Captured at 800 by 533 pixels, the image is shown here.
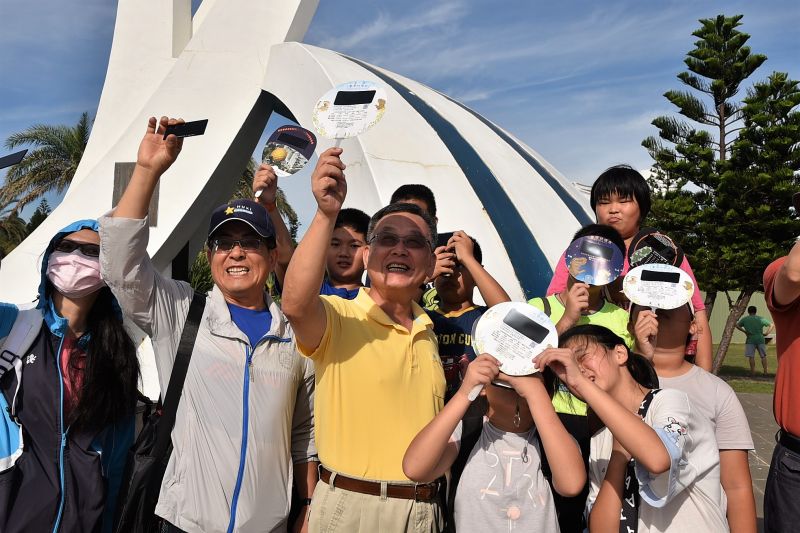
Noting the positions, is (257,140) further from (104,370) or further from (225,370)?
(225,370)

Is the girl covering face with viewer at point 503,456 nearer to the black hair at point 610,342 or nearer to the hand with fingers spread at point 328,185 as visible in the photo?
the black hair at point 610,342

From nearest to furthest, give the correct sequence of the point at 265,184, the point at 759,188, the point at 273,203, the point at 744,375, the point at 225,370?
1. the point at 225,370
2. the point at 265,184
3. the point at 273,203
4. the point at 759,188
5. the point at 744,375

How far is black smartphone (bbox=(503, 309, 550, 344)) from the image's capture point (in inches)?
74.1

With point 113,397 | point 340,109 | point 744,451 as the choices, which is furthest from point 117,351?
point 744,451

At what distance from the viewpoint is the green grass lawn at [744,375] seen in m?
12.1

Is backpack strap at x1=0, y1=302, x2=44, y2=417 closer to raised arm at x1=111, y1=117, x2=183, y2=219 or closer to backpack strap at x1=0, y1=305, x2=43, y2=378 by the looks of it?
backpack strap at x1=0, y1=305, x2=43, y2=378

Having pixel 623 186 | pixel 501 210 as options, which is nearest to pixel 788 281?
pixel 623 186

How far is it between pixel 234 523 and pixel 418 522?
556 millimetres

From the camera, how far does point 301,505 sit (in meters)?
2.30

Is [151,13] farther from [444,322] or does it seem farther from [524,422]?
[524,422]

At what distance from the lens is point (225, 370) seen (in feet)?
6.93

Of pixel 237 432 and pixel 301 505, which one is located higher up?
pixel 237 432

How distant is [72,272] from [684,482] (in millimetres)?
2076

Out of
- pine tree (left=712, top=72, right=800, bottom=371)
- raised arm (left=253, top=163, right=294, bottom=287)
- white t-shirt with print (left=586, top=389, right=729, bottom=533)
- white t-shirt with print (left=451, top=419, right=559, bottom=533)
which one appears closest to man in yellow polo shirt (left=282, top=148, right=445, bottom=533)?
white t-shirt with print (left=451, top=419, right=559, bottom=533)
